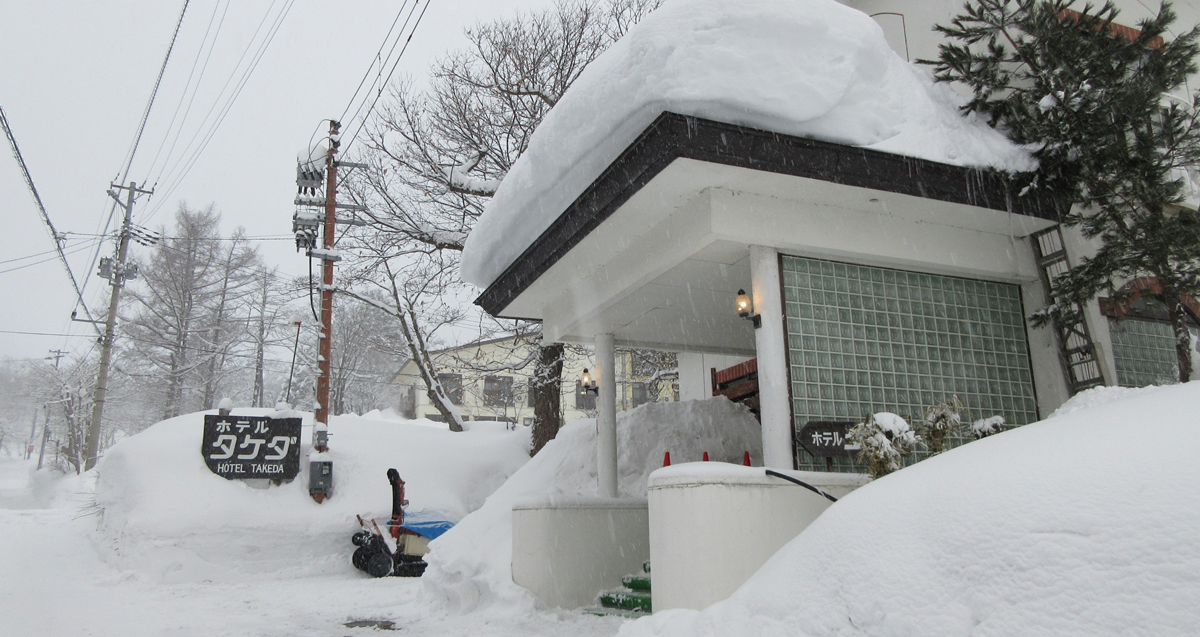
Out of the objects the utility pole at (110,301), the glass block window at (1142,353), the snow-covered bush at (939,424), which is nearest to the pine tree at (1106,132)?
the glass block window at (1142,353)

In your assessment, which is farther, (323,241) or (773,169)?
(323,241)

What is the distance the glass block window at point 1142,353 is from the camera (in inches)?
296

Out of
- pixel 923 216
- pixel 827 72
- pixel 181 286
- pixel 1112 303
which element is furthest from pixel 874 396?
pixel 181 286

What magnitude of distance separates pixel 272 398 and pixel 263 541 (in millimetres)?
34901

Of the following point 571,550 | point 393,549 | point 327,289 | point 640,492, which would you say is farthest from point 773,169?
point 327,289

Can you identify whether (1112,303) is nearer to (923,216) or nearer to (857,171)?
(923,216)

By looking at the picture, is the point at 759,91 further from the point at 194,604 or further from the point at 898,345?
the point at 194,604

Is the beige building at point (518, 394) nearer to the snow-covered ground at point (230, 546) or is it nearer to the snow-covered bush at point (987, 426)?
the snow-covered ground at point (230, 546)

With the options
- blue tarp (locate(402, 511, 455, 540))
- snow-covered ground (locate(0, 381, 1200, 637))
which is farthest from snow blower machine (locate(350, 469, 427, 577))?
snow-covered ground (locate(0, 381, 1200, 637))

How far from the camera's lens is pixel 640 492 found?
9.73 m

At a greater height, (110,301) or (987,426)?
(110,301)

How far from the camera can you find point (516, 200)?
7.60 meters

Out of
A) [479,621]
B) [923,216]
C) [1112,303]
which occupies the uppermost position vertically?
[923,216]

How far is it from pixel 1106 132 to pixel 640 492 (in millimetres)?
6256
